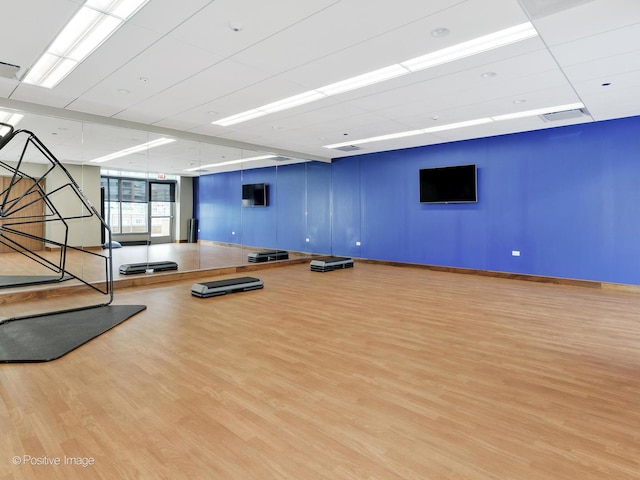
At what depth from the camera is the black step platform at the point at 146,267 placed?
23.4 ft

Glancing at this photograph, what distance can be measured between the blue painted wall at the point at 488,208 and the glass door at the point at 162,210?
881 millimetres

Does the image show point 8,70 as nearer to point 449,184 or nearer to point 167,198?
point 167,198

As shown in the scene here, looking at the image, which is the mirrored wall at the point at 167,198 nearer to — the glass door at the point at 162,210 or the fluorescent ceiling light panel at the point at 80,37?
the glass door at the point at 162,210

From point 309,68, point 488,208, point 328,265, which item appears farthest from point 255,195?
point 309,68

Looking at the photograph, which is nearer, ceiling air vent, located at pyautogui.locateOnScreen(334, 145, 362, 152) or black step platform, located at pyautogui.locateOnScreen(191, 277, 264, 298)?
black step platform, located at pyautogui.locateOnScreen(191, 277, 264, 298)

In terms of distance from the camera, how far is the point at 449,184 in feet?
28.4

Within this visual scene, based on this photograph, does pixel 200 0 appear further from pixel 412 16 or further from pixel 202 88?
pixel 202 88

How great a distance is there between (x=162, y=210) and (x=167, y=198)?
30cm

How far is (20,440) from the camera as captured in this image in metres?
2.13

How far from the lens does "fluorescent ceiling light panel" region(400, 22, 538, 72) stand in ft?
11.5

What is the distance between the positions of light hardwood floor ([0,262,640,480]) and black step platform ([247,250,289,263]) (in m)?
4.59

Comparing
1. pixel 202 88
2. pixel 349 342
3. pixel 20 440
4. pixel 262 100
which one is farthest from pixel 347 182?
pixel 20 440

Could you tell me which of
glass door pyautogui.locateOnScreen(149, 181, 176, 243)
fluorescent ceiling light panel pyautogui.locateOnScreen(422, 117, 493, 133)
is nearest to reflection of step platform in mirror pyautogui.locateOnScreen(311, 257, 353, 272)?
glass door pyautogui.locateOnScreen(149, 181, 176, 243)

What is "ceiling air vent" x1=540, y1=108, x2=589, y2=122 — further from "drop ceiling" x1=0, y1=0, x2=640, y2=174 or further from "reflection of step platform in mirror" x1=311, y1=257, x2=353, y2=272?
"reflection of step platform in mirror" x1=311, y1=257, x2=353, y2=272
